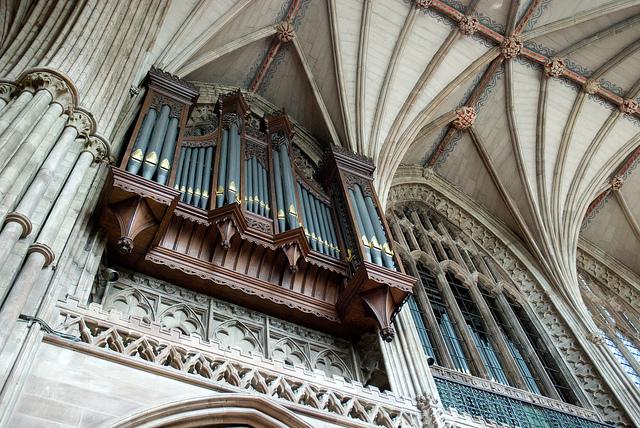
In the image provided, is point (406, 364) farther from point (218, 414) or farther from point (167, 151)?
point (167, 151)

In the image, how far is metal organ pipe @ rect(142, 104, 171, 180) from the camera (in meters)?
7.17

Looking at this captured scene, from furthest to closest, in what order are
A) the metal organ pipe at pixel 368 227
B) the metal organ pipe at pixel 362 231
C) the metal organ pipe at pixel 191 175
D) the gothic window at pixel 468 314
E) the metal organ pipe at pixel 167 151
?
the gothic window at pixel 468 314 → the metal organ pipe at pixel 368 227 → the metal organ pipe at pixel 362 231 → the metal organ pipe at pixel 191 175 → the metal organ pipe at pixel 167 151

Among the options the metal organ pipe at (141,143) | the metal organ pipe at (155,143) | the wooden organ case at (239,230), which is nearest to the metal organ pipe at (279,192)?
the wooden organ case at (239,230)

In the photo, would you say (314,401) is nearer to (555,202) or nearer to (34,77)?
(34,77)

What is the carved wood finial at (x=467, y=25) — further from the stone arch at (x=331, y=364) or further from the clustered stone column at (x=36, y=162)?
the clustered stone column at (x=36, y=162)

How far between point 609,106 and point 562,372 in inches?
290

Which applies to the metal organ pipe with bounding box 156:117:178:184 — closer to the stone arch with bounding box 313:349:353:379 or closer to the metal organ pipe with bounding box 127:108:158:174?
the metal organ pipe with bounding box 127:108:158:174

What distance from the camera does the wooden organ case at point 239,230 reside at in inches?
269

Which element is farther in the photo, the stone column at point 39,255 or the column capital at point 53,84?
the column capital at point 53,84

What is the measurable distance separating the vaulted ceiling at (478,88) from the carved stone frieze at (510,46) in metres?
0.03

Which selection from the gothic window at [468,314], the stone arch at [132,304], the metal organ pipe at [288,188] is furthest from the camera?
the gothic window at [468,314]

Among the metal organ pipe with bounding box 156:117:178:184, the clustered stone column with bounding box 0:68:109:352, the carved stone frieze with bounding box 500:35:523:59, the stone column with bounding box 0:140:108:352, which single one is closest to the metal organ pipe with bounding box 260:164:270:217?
the metal organ pipe with bounding box 156:117:178:184

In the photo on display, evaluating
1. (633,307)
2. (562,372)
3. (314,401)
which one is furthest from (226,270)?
(633,307)

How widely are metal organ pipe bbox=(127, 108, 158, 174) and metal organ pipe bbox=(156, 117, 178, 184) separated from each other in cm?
24
